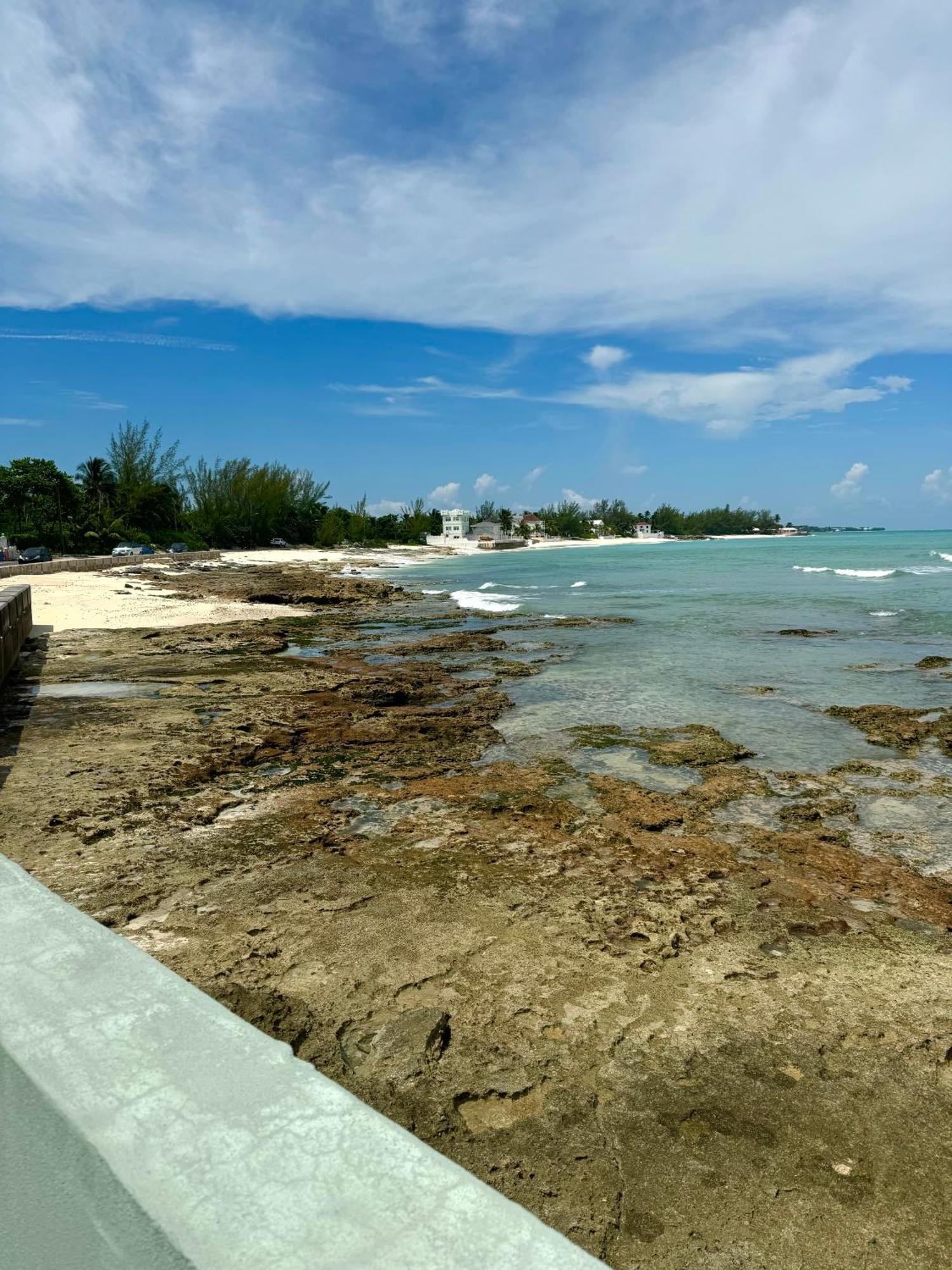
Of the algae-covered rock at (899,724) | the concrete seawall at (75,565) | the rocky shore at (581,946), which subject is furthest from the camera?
the concrete seawall at (75,565)

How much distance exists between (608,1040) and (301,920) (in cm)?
171

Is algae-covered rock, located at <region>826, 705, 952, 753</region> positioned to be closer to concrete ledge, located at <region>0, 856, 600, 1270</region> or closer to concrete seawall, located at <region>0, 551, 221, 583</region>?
concrete ledge, located at <region>0, 856, 600, 1270</region>

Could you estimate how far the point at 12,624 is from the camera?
11820 mm

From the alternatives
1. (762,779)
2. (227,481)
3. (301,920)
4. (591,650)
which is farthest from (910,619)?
(227,481)

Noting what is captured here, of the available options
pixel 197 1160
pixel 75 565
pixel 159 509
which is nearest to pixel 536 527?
pixel 159 509

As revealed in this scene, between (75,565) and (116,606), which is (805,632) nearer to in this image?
(116,606)

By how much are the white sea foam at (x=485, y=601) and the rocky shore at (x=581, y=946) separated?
16395mm

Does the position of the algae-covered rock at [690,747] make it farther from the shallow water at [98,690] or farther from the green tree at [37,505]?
the green tree at [37,505]

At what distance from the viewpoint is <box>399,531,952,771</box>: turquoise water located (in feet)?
28.8

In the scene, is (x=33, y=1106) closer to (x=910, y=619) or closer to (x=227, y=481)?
(x=910, y=619)

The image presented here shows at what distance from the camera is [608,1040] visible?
10.0ft

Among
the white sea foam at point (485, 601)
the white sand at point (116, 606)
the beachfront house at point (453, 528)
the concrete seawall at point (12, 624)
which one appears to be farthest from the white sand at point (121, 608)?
the beachfront house at point (453, 528)

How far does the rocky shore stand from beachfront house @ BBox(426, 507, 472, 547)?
13290 centimetres

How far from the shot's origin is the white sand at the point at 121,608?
62.4 ft
